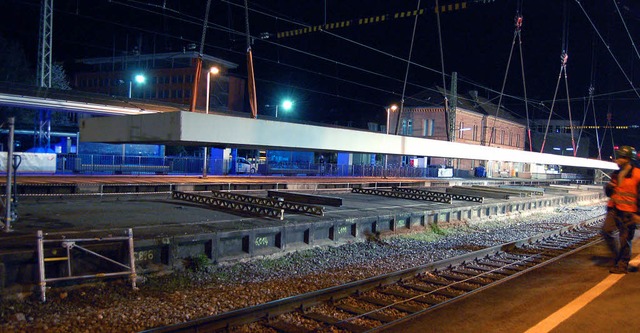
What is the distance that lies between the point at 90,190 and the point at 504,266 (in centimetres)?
1374

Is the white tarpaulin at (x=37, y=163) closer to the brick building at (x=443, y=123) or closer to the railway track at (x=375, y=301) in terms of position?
the railway track at (x=375, y=301)

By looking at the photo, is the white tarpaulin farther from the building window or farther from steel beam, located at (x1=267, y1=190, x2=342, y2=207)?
the building window

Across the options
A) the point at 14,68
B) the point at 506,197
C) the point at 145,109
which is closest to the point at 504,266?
the point at 506,197

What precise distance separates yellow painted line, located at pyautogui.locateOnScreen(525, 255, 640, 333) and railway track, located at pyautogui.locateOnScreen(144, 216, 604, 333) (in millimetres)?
1510

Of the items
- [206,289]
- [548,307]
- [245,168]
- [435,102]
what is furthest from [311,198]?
[435,102]

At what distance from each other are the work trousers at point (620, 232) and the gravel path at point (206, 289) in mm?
4279

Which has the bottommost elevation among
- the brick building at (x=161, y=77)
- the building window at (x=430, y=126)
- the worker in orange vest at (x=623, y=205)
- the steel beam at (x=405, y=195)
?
the steel beam at (x=405, y=195)

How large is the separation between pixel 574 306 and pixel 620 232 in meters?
2.40

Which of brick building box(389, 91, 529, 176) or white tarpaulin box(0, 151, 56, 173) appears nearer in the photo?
white tarpaulin box(0, 151, 56, 173)

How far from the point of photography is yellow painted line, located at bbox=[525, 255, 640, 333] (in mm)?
5602

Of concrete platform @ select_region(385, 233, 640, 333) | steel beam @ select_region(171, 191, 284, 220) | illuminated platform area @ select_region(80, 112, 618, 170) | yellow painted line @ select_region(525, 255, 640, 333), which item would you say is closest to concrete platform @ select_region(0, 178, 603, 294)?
steel beam @ select_region(171, 191, 284, 220)

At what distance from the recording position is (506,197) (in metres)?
24.7

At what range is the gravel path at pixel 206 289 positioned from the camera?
6449mm

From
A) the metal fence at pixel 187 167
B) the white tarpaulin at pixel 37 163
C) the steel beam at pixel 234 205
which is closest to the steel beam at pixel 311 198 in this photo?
the steel beam at pixel 234 205
